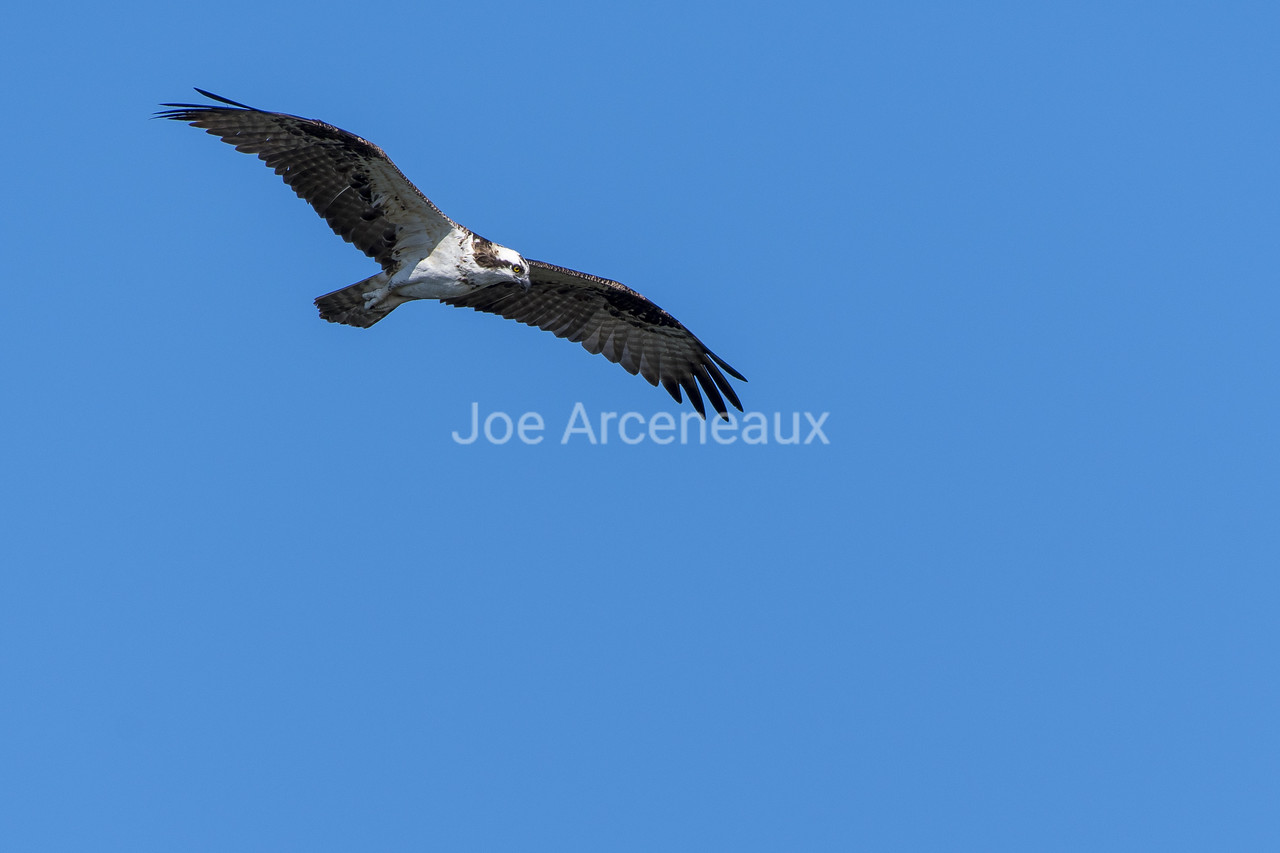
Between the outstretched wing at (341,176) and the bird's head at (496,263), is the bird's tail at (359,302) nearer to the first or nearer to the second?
the outstretched wing at (341,176)

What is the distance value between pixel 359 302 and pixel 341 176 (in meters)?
1.13

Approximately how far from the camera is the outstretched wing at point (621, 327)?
43.7ft

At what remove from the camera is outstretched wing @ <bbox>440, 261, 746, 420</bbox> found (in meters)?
13.3

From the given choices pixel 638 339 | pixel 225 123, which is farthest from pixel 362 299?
pixel 638 339

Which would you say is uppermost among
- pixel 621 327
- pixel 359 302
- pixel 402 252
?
pixel 621 327

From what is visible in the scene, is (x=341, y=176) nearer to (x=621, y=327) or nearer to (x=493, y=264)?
(x=493, y=264)

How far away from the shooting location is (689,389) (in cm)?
1385

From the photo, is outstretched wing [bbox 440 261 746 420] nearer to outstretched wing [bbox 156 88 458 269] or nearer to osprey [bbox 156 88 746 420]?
osprey [bbox 156 88 746 420]

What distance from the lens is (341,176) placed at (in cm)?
1143

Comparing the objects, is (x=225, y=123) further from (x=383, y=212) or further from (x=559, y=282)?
(x=559, y=282)

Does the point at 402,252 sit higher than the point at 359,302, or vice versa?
the point at 402,252

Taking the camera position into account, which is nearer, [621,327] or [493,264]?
[493,264]

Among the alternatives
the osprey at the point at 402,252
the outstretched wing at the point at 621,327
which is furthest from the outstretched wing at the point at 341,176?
the outstretched wing at the point at 621,327

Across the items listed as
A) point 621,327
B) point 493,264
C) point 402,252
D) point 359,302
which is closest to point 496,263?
point 493,264
